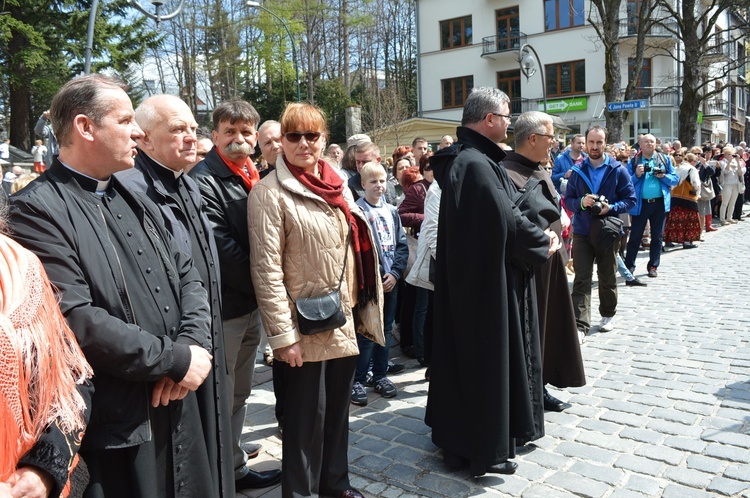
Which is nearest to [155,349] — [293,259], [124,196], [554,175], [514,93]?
[124,196]

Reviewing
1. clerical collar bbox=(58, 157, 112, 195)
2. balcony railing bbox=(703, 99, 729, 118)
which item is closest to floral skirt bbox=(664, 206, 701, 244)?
→ clerical collar bbox=(58, 157, 112, 195)

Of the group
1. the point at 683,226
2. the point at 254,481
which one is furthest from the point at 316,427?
the point at 683,226

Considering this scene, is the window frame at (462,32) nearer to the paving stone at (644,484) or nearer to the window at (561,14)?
the window at (561,14)

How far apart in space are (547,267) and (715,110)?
159 feet

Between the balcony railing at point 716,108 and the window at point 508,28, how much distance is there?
14901 mm

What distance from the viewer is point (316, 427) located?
125 inches

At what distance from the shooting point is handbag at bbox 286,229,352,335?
300 centimetres

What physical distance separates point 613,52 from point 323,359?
19894mm

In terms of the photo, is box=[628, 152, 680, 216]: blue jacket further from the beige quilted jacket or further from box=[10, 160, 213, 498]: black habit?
box=[10, 160, 213, 498]: black habit

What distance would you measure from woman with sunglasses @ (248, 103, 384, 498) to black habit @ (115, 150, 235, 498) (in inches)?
11.2

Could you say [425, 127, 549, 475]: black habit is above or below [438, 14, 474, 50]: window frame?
below

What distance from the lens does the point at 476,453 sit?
3494mm

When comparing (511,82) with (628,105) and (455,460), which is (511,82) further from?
(455,460)

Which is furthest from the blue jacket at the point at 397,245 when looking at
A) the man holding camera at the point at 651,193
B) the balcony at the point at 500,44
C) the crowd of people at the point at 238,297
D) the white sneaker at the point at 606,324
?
the balcony at the point at 500,44
